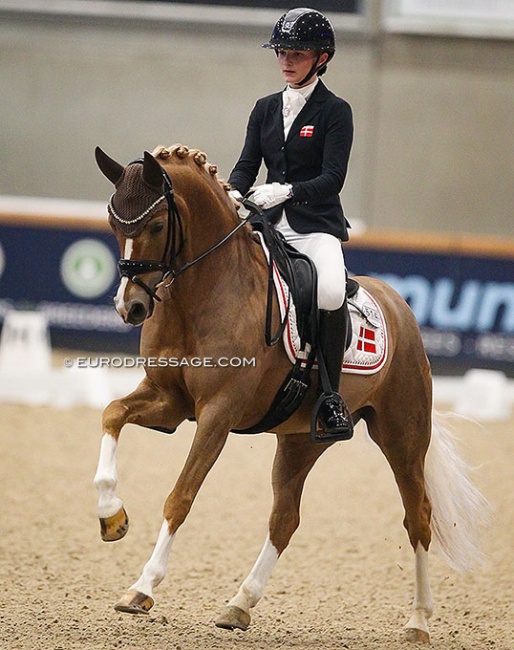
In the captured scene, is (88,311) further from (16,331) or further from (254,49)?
(254,49)

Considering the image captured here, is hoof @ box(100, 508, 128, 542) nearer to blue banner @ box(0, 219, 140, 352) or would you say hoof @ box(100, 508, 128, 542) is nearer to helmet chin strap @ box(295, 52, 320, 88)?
helmet chin strap @ box(295, 52, 320, 88)

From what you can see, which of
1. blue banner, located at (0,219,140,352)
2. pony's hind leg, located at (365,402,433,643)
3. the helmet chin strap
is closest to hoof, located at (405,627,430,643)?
pony's hind leg, located at (365,402,433,643)

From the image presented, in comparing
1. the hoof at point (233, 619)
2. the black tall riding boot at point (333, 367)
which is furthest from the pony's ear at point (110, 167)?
the hoof at point (233, 619)

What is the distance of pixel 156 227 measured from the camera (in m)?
3.75

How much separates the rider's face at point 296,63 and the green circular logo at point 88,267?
8051 mm

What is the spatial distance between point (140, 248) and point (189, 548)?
282 cm

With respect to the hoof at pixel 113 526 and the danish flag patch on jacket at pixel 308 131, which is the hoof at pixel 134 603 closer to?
the hoof at pixel 113 526

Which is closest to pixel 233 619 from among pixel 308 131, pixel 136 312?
pixel 136 312

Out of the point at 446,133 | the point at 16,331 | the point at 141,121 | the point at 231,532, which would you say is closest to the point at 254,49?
the point at 141,121

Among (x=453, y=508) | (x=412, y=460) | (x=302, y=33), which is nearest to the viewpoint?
(x=302, y=33)

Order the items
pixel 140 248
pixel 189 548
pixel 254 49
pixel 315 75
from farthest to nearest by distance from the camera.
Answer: pixel 254 49
pixel 189 548
pixel 315 75
pixel 140 248

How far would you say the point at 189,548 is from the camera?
6.06 meters

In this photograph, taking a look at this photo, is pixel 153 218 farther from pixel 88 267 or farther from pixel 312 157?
pixel 88 267

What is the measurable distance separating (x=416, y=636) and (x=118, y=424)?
5.61ft
